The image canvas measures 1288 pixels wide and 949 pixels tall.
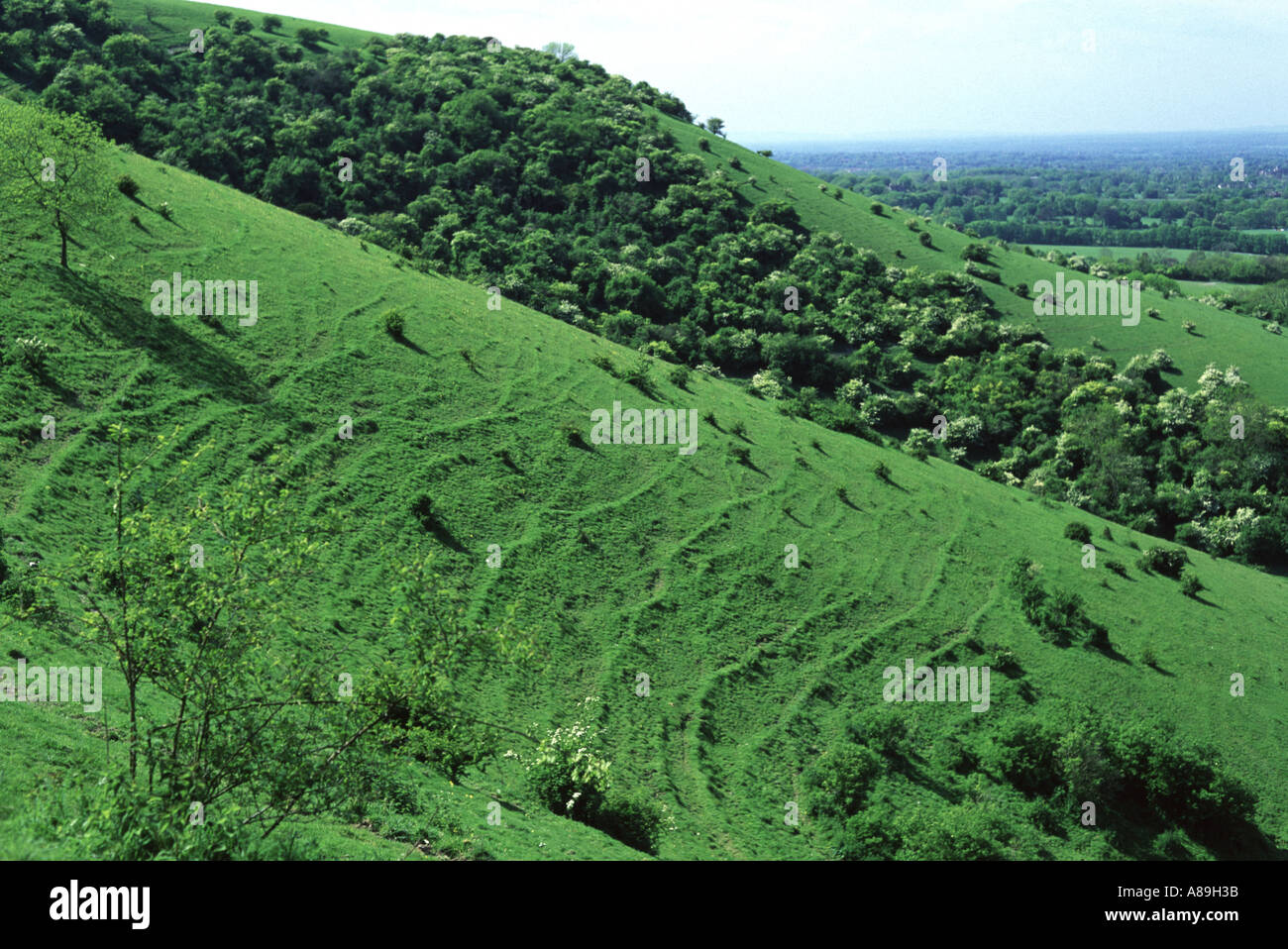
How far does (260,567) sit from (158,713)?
26.1ft

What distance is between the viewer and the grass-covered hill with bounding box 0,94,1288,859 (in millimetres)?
21531

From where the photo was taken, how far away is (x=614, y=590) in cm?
3058

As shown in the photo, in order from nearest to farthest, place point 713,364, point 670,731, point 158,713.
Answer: point 158,713
point 670,731
point 713,364

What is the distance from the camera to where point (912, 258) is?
9900cm

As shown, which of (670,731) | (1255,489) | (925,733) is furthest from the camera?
(1255,489)

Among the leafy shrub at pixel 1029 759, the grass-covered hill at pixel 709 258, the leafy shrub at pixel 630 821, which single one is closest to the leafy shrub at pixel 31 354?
the leafy shrub at pixel 630 821

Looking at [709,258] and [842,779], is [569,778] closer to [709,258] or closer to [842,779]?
[842,779]

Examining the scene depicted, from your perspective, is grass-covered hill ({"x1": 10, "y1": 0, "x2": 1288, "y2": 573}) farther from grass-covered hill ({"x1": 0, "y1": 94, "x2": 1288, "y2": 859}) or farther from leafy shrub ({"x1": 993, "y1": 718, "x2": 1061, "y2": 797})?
leafy shrub ({"x1": 993, "y1": 718, "x2": 1061, "y2": 797})

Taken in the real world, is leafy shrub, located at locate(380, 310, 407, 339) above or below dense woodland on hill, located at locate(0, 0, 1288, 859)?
above

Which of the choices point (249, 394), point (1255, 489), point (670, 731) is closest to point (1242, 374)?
point (1255, 489)

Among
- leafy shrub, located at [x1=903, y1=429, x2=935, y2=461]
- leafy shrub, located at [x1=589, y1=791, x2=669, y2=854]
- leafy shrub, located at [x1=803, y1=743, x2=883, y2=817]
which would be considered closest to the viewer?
leafy shrub, located at [x1=589, y1=791, x2=669, y2=854]

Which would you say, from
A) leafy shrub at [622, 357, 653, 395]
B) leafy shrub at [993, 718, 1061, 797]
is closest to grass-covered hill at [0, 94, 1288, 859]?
leafy shrub at [993, 718, 1061, 797]

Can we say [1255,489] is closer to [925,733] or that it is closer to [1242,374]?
[1242,374]

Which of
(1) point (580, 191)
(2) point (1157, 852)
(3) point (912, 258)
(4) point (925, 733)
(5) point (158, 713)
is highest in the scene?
(1) point (580, 191)
